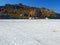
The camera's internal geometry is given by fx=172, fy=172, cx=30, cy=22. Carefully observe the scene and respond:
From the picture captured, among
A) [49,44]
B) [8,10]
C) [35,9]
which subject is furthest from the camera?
[8,10]

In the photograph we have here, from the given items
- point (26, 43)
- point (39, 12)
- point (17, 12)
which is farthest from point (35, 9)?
point (26, 43)

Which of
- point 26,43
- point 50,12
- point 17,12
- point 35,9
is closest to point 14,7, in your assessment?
point 17,12

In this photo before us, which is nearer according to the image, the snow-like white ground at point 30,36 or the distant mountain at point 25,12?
the snow-like white ground at point 30,36

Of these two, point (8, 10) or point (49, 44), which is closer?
point (49, 44)

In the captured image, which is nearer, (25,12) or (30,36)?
(30,36)

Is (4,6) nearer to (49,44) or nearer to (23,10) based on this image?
(23,10)

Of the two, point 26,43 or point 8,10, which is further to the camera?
point 8,10

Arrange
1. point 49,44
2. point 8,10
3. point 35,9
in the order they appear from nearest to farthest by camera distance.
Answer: point 49,44 → point 35,9 → point 8,10

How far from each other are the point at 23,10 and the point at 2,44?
43420mm

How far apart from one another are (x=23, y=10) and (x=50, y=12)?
8620 millimetres

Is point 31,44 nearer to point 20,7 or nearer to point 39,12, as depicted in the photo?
point 39,12

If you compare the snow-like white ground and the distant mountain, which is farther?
the distant mountain

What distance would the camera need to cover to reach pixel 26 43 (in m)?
3.34

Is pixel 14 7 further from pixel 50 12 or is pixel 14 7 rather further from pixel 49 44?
pixel 49 44
